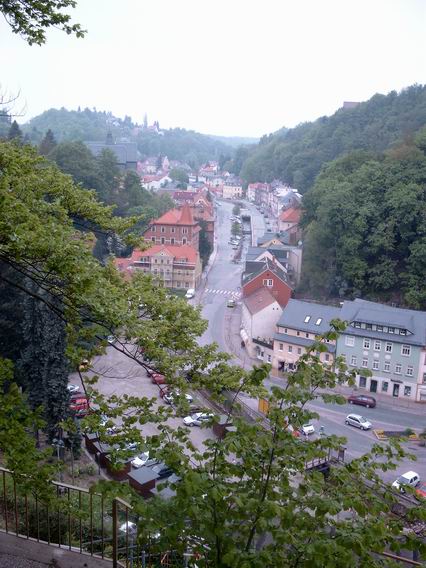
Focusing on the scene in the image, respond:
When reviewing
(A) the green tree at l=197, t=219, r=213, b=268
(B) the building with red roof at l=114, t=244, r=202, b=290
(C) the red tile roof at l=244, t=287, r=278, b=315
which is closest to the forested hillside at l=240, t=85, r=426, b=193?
(A) the green tree at l=197, t=219, r=213, b=268

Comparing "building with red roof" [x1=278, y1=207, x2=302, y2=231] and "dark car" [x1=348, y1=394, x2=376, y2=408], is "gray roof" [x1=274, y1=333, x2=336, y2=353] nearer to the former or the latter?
"dark car" [x1=348, y1=394, x2=376, y2=408]

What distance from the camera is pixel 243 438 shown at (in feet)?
10.7

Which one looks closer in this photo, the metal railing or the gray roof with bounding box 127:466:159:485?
the metal railing

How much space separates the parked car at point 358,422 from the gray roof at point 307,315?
14.0 ft

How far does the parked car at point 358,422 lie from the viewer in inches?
772

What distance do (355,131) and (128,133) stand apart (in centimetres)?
8784

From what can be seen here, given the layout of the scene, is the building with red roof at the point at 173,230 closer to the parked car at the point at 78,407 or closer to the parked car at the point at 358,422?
the parked car at the point at 78,407

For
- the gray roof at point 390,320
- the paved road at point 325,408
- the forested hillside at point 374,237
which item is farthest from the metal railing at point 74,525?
the forested hillside at point 374,237

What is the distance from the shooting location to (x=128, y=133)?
138m

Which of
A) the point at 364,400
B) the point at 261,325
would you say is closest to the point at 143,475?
the point at 364,400

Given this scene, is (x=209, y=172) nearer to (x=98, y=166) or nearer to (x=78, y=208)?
(x=98, y=166)

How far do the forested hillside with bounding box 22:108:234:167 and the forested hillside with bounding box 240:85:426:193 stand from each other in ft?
158

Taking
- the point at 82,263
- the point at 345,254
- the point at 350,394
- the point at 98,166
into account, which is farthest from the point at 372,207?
the point at 82,263

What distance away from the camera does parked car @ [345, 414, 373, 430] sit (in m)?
19.6
